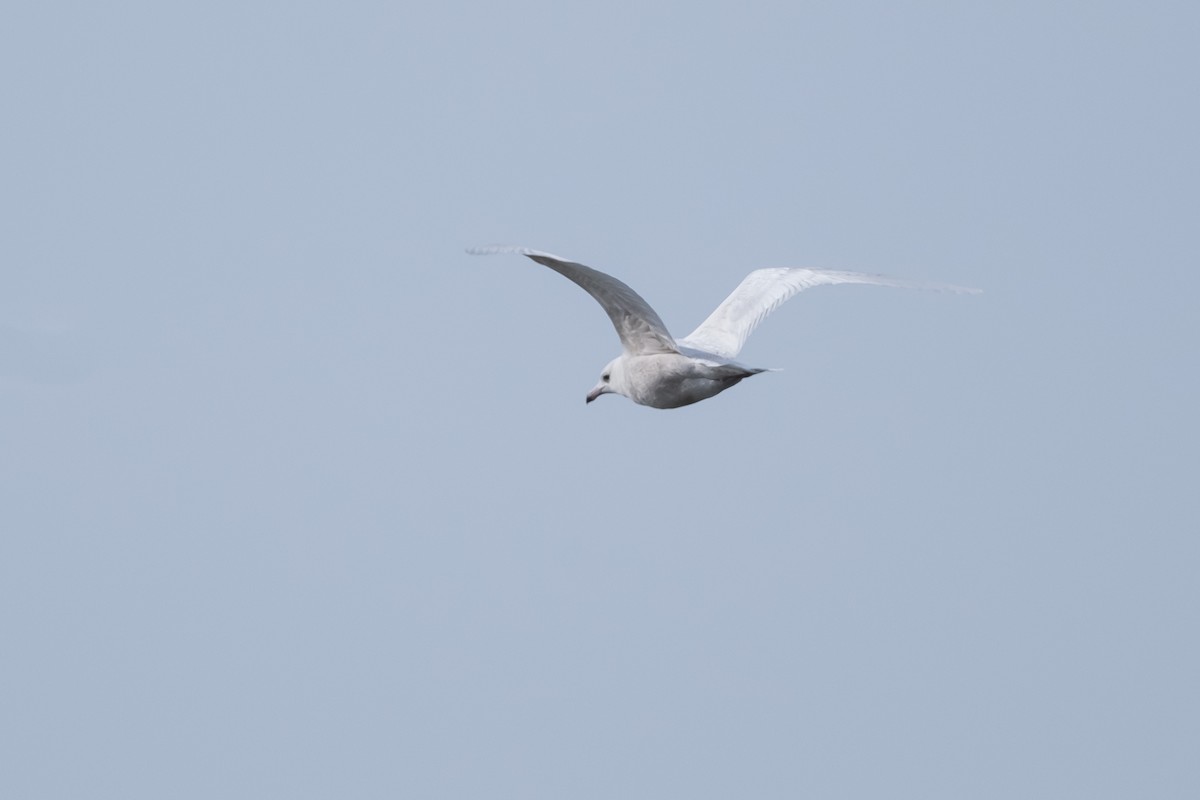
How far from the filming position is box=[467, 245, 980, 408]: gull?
18656 mm

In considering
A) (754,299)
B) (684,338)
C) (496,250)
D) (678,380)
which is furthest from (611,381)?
(496,250)

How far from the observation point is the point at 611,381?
21.3 m

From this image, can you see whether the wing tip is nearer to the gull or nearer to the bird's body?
the gull

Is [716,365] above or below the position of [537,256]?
below

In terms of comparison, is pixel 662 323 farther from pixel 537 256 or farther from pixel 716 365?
pixel 537 256

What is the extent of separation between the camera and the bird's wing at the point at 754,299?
2105 cm

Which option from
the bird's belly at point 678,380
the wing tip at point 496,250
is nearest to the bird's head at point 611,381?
the bird's belly at point 678,380

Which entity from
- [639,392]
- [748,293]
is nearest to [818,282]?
[748,293]

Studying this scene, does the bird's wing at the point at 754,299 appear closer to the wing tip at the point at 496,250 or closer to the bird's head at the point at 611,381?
the bird's head at the point at 611,381

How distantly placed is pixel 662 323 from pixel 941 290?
3635 millimetres

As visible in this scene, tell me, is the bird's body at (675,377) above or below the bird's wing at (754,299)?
below

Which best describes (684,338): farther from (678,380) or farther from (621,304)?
(621,304)

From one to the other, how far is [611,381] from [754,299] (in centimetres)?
228

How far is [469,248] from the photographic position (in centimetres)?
1697
